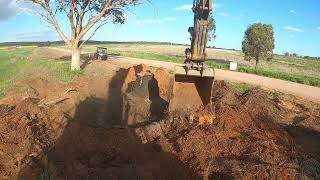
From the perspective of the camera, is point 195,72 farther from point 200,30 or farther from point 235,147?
point 235,147

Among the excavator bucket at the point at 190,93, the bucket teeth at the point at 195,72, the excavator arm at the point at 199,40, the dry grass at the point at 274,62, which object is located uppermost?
the excavator arm at the point at 199,40

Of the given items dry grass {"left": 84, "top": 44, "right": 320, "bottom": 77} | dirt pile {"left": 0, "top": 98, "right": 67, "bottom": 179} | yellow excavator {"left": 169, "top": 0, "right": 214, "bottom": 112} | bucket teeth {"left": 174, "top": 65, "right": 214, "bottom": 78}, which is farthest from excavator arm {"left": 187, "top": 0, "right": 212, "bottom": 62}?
dry grass {"left": 84, "top": 44, "right": 320, "bottom": 77}

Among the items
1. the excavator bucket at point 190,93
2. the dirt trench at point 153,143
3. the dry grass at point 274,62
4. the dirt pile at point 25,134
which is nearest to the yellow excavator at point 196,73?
the excavator bucket at point 190,93

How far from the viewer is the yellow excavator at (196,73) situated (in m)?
13.8

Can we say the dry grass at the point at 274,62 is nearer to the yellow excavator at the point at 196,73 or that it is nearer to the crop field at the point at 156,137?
the crop field at the point at 156,137

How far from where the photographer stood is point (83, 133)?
1329 centimetres

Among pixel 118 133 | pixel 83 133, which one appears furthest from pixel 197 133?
pixel 83 133

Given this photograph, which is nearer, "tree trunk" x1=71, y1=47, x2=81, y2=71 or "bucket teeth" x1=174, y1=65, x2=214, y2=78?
"bucket teeth" x1=174, y1=65, x2=214, y2=78

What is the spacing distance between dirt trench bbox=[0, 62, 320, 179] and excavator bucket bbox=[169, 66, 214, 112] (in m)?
0.45

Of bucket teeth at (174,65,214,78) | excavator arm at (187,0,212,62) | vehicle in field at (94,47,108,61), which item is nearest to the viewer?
excavator arm at (187,0,212,62)

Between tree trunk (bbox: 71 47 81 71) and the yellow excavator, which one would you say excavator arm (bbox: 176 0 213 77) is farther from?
tree trunk (bbox: 71 47 81 71)

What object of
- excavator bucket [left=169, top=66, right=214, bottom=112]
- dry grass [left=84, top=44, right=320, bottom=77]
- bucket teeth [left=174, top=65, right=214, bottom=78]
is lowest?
dry grass [left=84, top=44, right=320, bottom=77]

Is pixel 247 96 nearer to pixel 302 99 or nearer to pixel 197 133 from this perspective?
pixel 302 99

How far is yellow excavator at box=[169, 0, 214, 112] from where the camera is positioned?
13.8 metres
